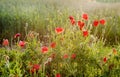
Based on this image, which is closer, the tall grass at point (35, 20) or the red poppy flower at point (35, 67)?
the red poppy flower at point (35, 67)

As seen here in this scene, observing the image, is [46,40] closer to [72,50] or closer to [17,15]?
[17,15]

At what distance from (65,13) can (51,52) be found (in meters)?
3.01

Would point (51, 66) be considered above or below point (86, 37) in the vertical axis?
below

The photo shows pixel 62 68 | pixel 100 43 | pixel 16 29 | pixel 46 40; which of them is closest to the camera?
pixel 62 68

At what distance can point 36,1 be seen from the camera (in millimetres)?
10906

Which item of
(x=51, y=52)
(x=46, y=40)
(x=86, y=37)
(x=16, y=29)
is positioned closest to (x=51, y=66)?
(x=51, y=52)

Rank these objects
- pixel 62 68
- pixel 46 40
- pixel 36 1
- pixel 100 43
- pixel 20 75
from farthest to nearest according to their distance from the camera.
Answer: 1. pixel 36 1
2. pixel 46 40
3. pixel 100 43
4. pixel 62 68
5. pixel 20 75

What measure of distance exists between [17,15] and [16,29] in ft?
1.35

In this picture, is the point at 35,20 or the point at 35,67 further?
the point at 35,20

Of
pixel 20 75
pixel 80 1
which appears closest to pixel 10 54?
pixel 20 75

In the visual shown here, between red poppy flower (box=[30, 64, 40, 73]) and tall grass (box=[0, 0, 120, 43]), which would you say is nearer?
red poppy flower (box=[30, 64, 40, 73])

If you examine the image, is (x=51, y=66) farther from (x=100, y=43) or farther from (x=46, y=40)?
(x=46, y=40)

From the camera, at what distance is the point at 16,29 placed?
8102 millimetres

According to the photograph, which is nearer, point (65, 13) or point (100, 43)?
point (100, 43)
